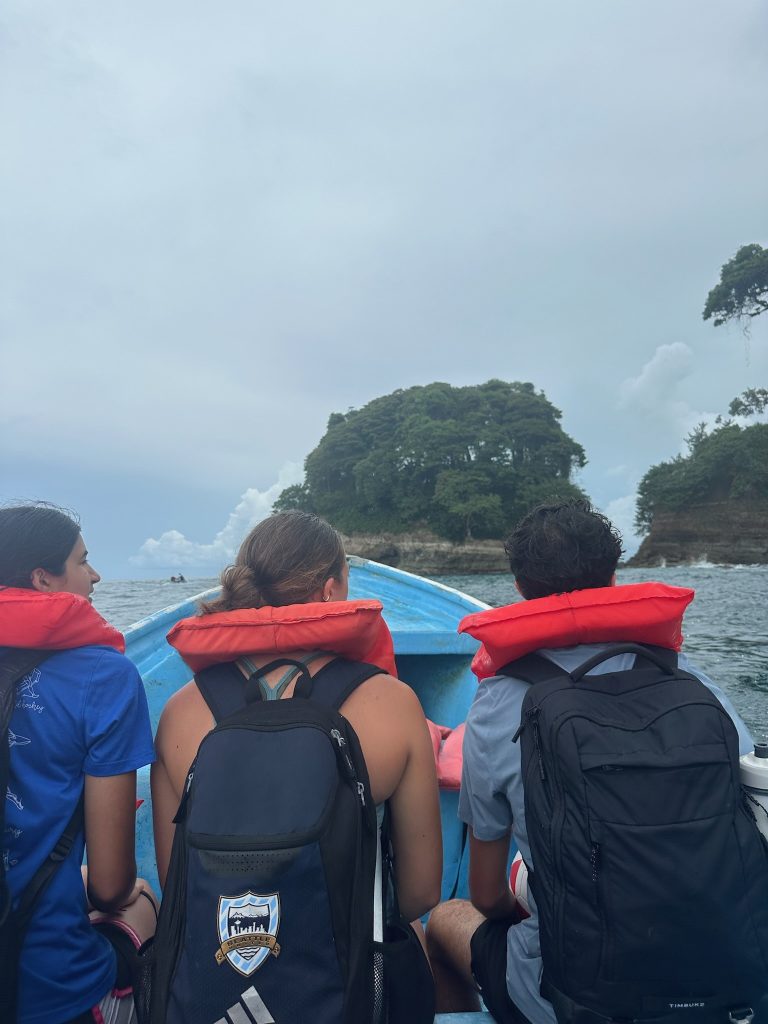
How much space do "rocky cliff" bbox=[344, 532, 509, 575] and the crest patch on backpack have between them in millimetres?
42177

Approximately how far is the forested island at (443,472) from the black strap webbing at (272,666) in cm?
4389

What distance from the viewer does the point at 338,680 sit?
126 centimetres

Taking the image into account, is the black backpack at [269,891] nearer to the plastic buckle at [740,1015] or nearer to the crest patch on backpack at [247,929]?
the crest patch on backpack at [247,929]

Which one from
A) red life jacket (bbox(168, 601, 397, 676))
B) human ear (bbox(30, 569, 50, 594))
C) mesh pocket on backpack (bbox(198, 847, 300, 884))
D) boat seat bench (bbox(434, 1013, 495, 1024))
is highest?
human ear (bbox(30, 569, 50, 594))

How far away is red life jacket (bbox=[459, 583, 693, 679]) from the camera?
52.1 inches

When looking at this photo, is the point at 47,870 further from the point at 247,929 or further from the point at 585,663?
the point at 585,663

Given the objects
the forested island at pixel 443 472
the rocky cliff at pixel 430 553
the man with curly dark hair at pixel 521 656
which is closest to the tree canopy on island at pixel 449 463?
the forested island at pixel 443 472

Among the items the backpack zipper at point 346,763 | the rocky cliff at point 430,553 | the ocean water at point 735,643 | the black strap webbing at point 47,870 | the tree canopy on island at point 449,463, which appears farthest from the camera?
the tree canopy on island at point 449,463

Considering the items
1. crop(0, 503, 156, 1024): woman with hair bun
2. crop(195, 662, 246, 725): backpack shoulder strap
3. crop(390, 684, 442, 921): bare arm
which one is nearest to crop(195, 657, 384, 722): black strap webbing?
crop(195, 662, 246, 725): backpack shoulder strap

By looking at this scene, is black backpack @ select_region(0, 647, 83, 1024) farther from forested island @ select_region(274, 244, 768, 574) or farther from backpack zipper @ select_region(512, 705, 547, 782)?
forested island @ select_region(274, 244, 768, 574)

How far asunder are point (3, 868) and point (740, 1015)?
139 centimetres

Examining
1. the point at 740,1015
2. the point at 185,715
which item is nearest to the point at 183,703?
the point at 185,715

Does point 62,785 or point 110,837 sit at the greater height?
Result: point 62,785

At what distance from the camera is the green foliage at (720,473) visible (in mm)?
36938
